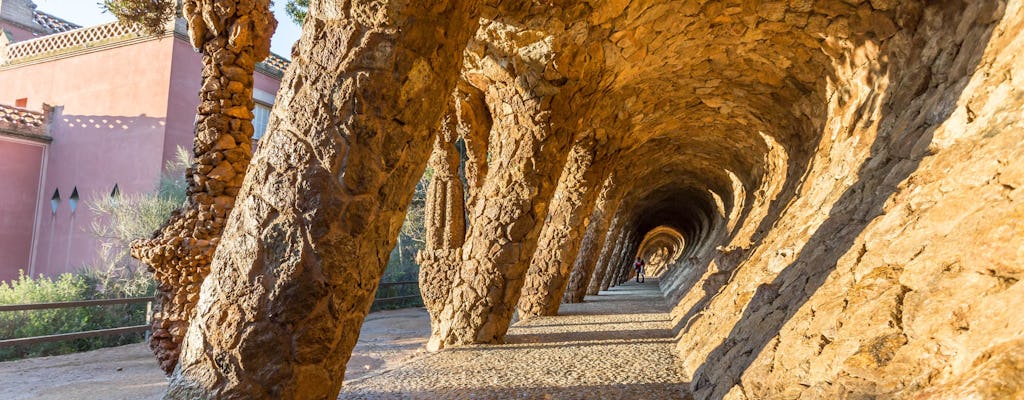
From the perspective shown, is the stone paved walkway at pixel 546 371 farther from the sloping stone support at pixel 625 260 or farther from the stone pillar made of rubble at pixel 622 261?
the sloping stone support at pixel 625 260

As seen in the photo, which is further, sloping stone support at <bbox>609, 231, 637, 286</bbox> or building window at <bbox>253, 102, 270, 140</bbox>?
sloping stone support at <bbox>609, 231, 637, 286</bbox>

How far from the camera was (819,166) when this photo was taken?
527 cm

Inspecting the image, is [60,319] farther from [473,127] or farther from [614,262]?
[614,262]

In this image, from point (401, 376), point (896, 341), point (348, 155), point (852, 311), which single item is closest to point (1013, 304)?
point (896, 341)

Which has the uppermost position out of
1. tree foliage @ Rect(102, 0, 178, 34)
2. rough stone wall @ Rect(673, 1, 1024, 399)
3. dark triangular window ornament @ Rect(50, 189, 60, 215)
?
tree foliage @ Rect(102, 0, 178, 34)

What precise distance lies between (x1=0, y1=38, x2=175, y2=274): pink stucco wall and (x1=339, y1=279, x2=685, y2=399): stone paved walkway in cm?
1016

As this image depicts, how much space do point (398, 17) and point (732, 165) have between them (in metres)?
9.23

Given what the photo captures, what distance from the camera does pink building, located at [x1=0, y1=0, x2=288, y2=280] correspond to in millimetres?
12469

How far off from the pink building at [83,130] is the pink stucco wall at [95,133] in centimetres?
2

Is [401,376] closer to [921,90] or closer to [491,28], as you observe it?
[491,28]

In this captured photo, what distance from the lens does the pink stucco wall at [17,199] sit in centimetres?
1288

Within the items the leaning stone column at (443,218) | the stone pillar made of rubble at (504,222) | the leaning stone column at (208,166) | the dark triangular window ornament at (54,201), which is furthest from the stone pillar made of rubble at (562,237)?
the dark triangular window ornament at (54,201)

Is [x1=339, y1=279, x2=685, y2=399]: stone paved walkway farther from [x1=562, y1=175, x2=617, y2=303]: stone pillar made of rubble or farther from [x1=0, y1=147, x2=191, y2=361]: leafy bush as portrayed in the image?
[x1=0, y1=147, x2=191, y2=361]: leafy bush

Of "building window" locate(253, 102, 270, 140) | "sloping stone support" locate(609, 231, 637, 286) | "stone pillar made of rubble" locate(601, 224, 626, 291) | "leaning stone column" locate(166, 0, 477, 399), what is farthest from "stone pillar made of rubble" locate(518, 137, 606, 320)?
"sloping stone support" locate(609, 231, 637, 286)
